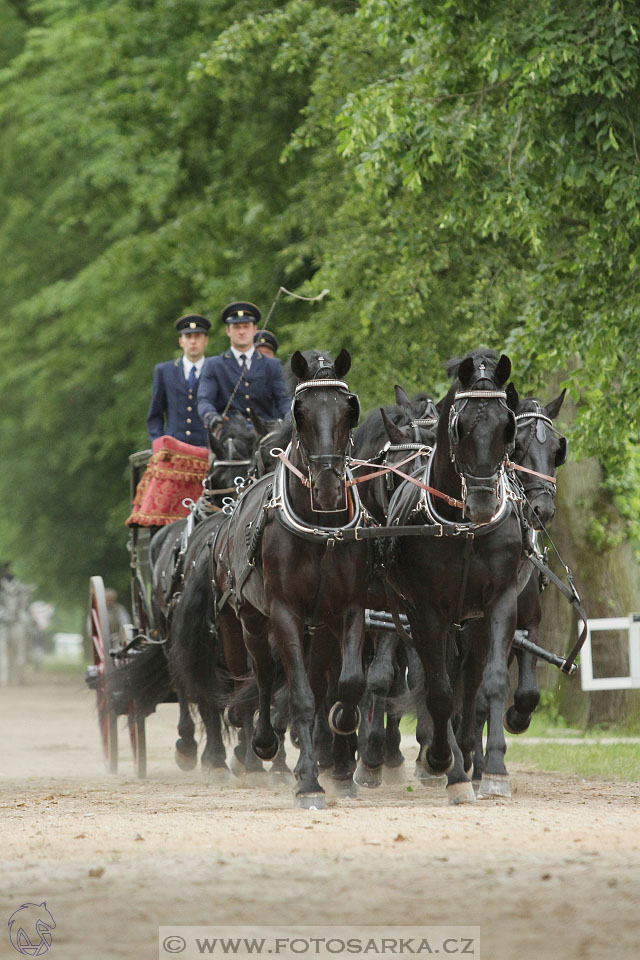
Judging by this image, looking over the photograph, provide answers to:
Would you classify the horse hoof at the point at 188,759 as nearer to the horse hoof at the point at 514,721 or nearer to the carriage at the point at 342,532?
the carriage at the point at 342,532

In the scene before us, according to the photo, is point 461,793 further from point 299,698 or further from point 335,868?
point 335,868

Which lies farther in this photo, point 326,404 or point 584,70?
point 584,70

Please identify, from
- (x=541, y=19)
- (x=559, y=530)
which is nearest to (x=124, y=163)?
(x=559, y=530)

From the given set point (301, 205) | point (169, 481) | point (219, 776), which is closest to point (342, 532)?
point (219, 776)

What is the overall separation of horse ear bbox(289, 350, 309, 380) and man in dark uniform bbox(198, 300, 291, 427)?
3.50 m

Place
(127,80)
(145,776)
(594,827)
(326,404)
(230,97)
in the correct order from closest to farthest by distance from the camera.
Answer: (594,827) → (326,404) → (145,776) → (230,97) → (127,80)

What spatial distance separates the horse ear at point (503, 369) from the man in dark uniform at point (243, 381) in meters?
3.66

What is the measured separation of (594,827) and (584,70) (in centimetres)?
613

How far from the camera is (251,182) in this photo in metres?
22.7

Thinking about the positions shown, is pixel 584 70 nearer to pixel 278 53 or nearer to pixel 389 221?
pixel 389 221

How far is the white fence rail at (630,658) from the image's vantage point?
645 inches

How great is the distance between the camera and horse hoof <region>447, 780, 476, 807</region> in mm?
8820

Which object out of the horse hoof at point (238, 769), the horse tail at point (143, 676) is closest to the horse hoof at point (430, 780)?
the horse hoof at point (238, 769)

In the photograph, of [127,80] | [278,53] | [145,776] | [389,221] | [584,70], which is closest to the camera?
[584,70]
